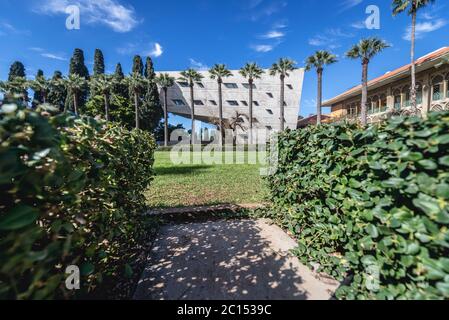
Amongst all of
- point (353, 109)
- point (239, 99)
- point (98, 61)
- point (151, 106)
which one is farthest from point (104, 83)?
point (353, 109)

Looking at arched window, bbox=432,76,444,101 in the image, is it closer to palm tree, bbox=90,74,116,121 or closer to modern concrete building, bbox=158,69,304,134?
modern concrete building, bbox=158,69,304,134

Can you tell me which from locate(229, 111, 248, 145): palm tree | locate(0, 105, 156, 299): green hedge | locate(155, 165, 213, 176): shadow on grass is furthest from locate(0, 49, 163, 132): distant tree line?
locate(0, 105, 156, 299): green hedge

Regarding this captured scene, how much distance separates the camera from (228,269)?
2650 millimetres

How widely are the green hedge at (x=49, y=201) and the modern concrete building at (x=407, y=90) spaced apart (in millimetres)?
17194

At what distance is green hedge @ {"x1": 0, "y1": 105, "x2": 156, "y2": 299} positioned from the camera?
100 cm

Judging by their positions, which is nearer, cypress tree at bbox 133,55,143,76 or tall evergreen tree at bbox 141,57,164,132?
tall evergreen tree at bbox 141,57,164,132

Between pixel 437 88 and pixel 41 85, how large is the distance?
53.7 metres

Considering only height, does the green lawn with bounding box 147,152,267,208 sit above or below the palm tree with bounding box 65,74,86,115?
below

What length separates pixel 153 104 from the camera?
1411 inches

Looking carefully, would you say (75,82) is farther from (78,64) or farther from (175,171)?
(175,171)

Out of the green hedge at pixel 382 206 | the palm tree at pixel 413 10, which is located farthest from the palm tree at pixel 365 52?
the green hedge at pixel 382 206

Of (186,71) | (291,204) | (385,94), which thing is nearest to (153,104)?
(186,71)

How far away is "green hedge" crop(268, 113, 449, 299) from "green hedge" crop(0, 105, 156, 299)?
88.4 inches

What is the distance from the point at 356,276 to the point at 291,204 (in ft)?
4.91
